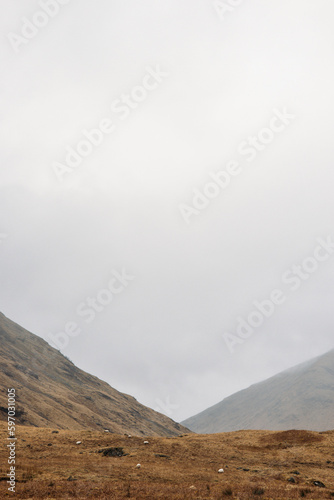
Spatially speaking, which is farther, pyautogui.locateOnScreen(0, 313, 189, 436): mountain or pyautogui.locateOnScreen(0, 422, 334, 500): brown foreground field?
pyautogui.locateOnScreen(0, 313, 189, 436): mountain

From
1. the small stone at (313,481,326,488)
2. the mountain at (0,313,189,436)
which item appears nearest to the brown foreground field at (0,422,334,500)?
the small stone at (313,481,326,488)

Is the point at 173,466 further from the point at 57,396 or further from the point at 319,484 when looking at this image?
the point at 57,396

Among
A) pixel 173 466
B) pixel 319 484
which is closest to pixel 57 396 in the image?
pixel 173 466

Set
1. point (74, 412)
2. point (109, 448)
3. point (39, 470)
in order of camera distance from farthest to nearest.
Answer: point (74, 412) < point (109, 448) < point (39, 470)

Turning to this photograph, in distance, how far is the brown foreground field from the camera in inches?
762

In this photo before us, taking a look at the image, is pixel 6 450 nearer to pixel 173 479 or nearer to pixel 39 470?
pixel 39 470

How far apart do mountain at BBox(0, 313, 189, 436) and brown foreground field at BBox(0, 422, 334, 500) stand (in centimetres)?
3157

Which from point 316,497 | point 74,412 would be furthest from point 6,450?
point 74,412

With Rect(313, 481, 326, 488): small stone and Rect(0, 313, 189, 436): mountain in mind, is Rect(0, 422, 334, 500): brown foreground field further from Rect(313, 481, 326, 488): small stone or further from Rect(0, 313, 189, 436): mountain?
Rect(0, 313, 189, 436): mountain

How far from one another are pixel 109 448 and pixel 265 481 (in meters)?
15.8

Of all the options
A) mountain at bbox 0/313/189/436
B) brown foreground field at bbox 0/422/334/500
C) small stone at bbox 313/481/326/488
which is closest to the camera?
brown foreground field at bbox 0/422/334/500

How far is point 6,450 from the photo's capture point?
30781mm

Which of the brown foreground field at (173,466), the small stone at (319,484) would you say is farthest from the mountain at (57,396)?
the small stone at (319,484)

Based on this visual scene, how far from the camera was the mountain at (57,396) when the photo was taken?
74875 millimetres
